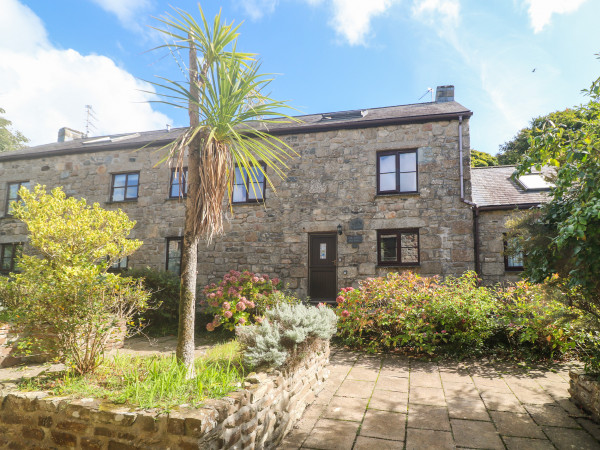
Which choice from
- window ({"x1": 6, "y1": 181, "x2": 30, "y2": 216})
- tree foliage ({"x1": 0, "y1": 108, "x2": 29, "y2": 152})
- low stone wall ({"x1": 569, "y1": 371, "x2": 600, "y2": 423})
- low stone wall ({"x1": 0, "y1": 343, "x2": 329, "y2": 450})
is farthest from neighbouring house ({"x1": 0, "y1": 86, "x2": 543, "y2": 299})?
tree foliage ({"x1": 0, "y1": 108, "x2": 29, "y2": 152})

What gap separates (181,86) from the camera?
3822 mm

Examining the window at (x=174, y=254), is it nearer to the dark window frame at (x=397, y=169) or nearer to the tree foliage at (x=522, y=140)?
the dark window frame at (x=397, y=169)

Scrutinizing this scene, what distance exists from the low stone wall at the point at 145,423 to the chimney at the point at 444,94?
1101 centimetres

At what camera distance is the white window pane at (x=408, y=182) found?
891 cm

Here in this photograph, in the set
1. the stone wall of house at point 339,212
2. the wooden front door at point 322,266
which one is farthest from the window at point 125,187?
the wooden front door at point 322,266

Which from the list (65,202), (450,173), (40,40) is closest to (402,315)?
(450,173)

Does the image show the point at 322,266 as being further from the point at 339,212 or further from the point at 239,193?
the point at 239,193

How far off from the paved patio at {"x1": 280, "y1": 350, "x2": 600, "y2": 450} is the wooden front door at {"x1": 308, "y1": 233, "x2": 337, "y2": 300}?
404cm

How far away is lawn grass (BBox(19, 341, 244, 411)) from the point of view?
2549mm

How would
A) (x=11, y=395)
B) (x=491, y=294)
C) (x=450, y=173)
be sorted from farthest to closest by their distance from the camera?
1. (x=450, y=173)
2. (x=491, y=294)
3. (x=11, y=395)

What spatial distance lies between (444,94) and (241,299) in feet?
30.8

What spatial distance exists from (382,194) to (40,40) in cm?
741

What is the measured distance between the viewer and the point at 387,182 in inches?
358

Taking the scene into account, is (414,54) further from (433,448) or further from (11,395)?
(11,395)
